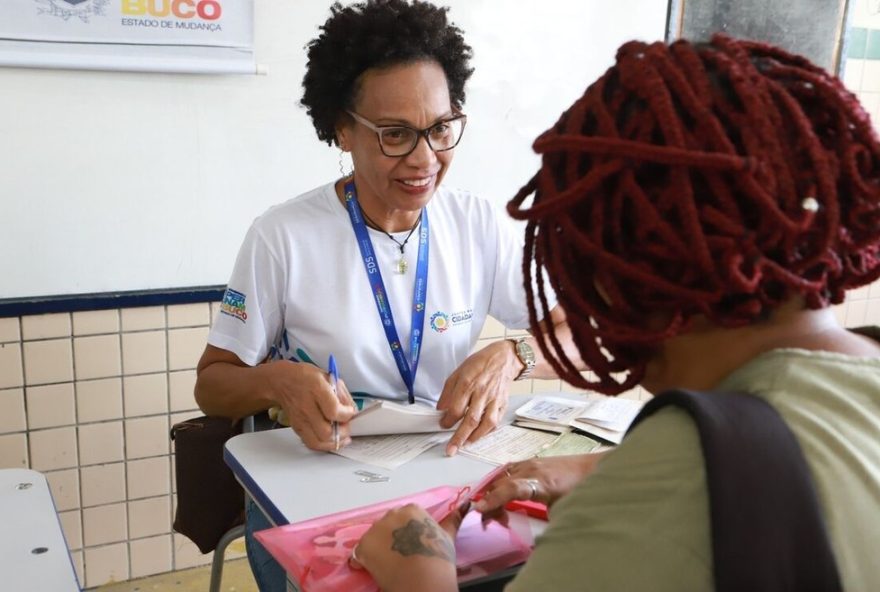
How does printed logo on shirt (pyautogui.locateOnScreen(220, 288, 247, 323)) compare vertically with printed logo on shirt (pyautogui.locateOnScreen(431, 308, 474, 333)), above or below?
above

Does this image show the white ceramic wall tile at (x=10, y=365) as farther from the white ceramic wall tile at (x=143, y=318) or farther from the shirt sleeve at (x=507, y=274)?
the shirt sleeve at (x=507, y=274)

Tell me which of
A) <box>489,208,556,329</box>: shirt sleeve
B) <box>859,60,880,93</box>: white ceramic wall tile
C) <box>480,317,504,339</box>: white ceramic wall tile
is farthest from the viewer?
<box>859,60,880,93</box>: white ceramic wall tile

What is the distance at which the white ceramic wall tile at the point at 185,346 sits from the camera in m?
2.75

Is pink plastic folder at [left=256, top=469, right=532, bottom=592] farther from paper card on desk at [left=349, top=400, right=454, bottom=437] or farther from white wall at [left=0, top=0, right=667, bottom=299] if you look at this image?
white wall at [left=0, top=0, right=667, bottom=299]

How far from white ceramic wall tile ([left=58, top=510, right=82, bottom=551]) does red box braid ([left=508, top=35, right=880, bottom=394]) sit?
234 centimetres

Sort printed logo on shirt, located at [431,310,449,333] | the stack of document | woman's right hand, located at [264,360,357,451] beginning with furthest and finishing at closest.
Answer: printed logo on shirt, located at [431,310,449,333] < the stack of document < woman's right hand, located at [264,360,357,451]

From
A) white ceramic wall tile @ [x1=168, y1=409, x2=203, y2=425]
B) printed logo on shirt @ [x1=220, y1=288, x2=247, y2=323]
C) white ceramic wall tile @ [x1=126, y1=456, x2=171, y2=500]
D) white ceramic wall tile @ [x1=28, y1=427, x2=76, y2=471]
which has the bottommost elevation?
white ceramic wall tile @ [x1=126, y1=456, x2=171, y2=500]

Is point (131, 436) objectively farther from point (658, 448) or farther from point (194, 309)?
point (658, 448)

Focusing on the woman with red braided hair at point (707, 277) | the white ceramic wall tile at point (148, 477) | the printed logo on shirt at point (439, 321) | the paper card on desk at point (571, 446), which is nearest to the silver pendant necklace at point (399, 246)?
the printed logo on shirt at point (439, 321)

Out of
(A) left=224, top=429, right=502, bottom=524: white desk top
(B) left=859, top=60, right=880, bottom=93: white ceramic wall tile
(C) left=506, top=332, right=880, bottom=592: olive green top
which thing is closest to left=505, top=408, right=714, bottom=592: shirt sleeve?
(C) left=506, top=332, right=880, bottom=592: olive green top

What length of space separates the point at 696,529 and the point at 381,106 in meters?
1.41

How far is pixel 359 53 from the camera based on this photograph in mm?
1953

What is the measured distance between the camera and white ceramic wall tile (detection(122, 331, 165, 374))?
269 cm

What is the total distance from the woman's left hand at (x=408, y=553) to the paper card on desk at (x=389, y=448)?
0.40 meters
